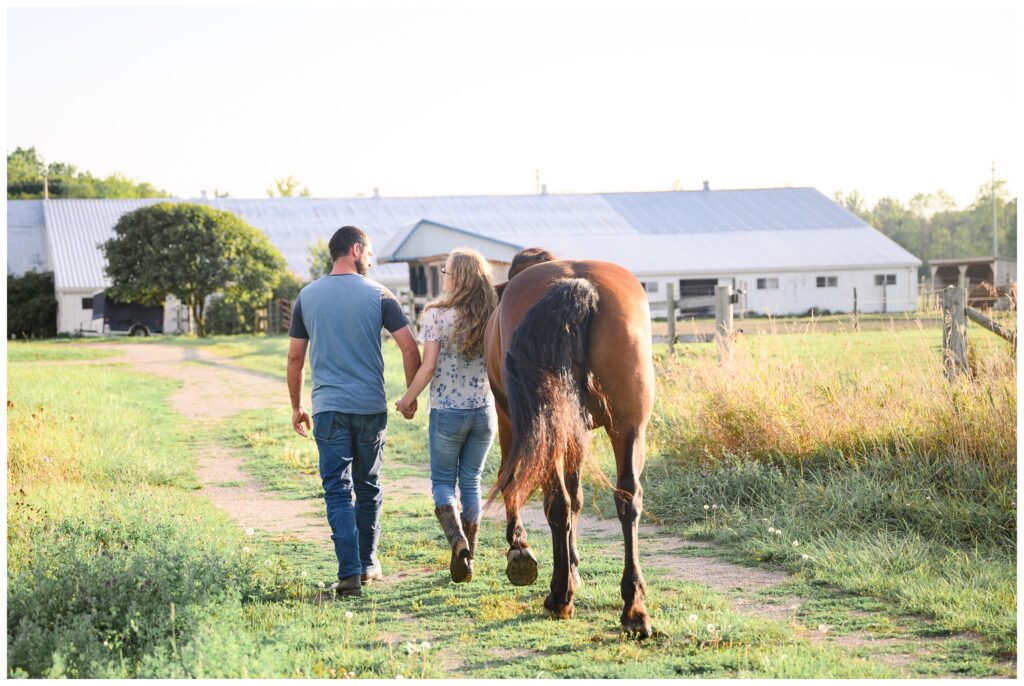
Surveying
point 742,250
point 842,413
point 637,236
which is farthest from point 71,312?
point 842,413

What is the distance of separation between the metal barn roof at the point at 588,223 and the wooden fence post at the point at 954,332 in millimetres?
37404

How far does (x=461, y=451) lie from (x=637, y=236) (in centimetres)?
4567

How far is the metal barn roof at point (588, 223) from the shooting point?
4788 cm

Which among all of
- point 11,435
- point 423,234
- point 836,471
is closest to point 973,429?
point 836,471

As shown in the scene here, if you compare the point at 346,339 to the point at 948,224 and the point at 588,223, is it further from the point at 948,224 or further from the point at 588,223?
the point at 948,224

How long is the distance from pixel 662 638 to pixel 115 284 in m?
38.9

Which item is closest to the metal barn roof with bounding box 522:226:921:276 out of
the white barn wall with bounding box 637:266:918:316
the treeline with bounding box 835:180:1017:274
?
the white barn wall with bounding box 637:266:918:316

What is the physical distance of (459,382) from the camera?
591 centimetres

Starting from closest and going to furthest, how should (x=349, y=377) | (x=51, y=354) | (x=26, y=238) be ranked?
(x=349, y=377), (x=51, y=354), (x=26, y=238)

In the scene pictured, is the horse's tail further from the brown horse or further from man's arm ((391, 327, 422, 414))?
man's arm ((391, 327, 422, 414))

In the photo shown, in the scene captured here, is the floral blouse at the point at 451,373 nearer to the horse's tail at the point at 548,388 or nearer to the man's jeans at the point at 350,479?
the man's jeans at the point at 350,479

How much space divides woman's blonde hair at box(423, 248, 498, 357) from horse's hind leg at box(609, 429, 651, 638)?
1143mm

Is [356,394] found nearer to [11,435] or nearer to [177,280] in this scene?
→ [11,435]

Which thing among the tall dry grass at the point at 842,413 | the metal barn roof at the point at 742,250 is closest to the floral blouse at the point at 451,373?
the tall dry grass at the point at 842,413
